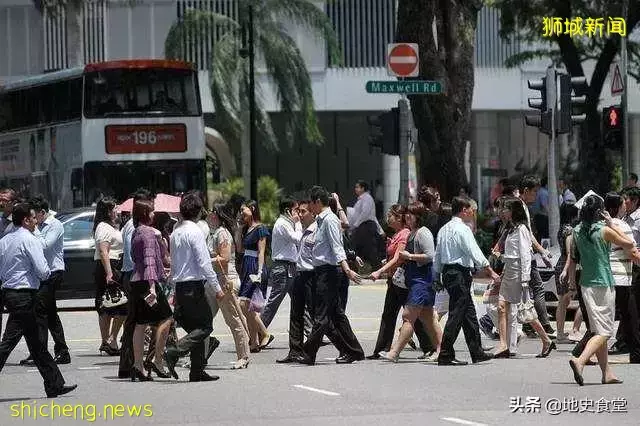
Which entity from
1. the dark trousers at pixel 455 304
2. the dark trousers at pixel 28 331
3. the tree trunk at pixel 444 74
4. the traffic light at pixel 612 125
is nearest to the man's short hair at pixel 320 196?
the dark trousers at pixel 455 304

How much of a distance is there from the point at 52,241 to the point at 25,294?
3.19 m

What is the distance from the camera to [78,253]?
2586 cm

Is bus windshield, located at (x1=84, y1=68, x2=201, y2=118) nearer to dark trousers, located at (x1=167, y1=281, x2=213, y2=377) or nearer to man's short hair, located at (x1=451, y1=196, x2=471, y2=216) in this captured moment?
man's short hair, located at (x1=451, y1=196, x2=471, y2=216)

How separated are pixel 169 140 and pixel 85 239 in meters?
6.83

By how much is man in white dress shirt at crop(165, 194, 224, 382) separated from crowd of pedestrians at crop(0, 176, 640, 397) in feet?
0.04

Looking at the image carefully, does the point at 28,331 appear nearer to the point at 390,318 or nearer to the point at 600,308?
the point at 390,318

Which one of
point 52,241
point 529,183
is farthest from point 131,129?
point 529,183

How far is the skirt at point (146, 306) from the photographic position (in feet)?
52.6

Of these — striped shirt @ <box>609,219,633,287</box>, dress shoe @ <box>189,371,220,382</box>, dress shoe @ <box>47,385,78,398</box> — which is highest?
striped shirt @ <box>609,219,633,287</box>

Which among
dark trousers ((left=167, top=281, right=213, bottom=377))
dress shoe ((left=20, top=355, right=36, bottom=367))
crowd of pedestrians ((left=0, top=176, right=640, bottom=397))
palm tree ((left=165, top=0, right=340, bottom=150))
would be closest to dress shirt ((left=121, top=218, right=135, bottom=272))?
crowd of pedestrians ((left=0, top=176, right=640, bottom=397))

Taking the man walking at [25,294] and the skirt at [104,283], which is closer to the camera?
the man walking at [25,294]

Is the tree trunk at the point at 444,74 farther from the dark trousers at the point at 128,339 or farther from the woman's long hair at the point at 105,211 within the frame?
the dark trousers at the point at 128,339

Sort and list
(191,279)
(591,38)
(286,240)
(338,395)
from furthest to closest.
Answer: (591,38) < (286,240) < (191,279) < (338,395)

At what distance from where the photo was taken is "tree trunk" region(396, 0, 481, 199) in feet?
100
